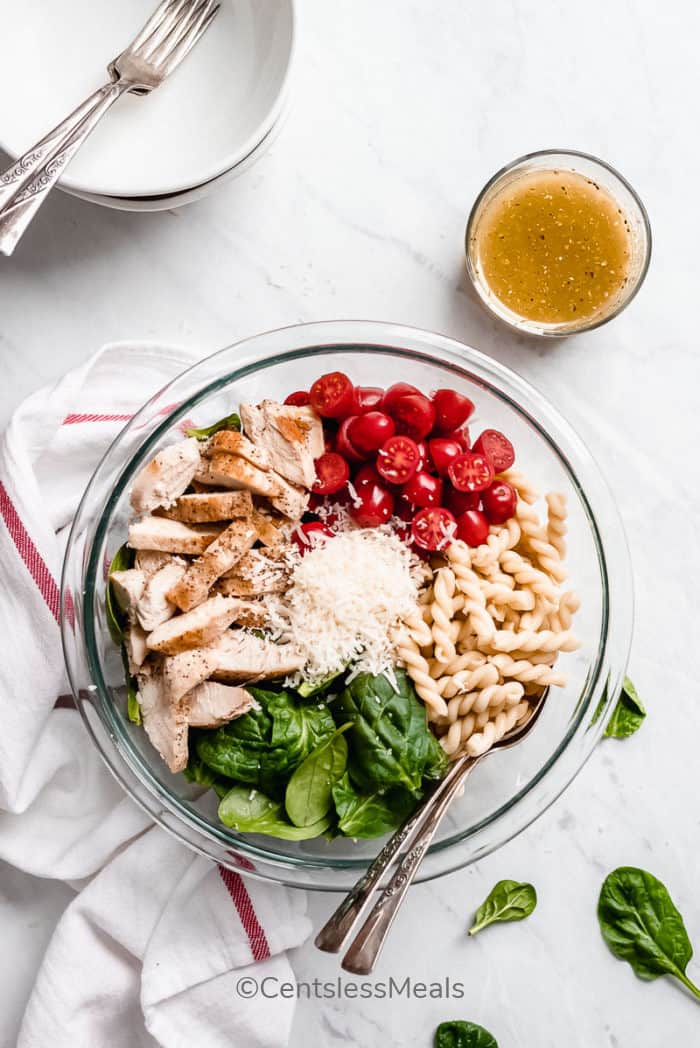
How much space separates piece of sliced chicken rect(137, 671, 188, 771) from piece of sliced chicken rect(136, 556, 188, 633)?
0.17 meters

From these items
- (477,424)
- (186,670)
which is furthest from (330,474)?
(186,670)

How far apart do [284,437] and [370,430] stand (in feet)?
0.78

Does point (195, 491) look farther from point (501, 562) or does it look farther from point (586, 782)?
point (586, 782)

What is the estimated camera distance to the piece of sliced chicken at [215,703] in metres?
2.29

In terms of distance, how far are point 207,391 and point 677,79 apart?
184 centimetres

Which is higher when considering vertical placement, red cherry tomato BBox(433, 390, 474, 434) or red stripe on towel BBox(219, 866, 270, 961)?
red cherry tomato BBox(433, 390, 474, 434)

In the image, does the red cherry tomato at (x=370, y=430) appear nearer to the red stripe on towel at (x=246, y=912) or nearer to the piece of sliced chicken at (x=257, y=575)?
the piece of sliced chicken at (x=257, y=575)

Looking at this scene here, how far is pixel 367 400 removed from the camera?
2533mm

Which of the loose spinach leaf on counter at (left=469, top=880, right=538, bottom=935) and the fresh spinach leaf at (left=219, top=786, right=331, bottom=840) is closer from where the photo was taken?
the fresh spinach leaf at (left=219, top=786, right=331, bottom=840)

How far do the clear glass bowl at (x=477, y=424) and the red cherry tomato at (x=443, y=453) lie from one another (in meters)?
0.27

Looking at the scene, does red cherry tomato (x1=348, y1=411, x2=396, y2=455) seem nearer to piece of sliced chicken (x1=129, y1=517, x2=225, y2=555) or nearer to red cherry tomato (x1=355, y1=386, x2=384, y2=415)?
red cherry tomato (x1=355, y1=386, x2=384, y2=415)

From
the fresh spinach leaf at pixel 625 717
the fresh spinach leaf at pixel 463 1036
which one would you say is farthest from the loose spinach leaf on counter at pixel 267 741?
the fresh spinach leaf at pixel 463 1036

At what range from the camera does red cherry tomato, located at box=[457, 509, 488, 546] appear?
7.96ft

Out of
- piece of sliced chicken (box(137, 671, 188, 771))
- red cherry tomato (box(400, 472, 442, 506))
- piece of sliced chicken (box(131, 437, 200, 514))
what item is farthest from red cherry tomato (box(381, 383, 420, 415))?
piece of sliced chicken (box(137, 671, 188, 771))
